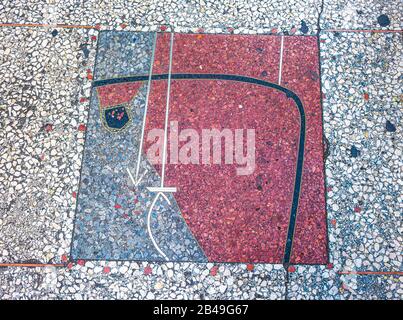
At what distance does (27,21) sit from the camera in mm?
3533

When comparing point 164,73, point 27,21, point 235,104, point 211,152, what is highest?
point 27,21

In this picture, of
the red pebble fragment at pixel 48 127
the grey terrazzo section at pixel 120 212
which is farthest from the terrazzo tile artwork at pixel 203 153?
the red pebble fragment at pixel 48 127

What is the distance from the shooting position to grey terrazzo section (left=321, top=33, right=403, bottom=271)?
287 centimetres

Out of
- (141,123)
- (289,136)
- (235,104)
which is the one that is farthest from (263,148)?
(141,123)

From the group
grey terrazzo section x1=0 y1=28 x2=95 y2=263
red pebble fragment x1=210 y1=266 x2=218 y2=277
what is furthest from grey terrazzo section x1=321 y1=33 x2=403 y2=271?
grey terrazzo section x1=0 y1=28 x2=95 y2=263

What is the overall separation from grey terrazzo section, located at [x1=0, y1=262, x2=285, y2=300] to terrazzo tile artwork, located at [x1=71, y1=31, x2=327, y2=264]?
0.09 meters

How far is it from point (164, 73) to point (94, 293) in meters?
1.92

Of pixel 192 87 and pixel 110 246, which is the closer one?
pixel 110 246

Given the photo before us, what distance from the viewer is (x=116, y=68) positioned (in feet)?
11.0

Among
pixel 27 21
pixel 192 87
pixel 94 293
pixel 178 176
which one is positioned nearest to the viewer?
pixel 94 293

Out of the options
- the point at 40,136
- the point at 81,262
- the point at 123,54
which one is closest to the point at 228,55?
the point at 123,54

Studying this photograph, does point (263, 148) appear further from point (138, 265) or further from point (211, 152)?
point (138, 265)

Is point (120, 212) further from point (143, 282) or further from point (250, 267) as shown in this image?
point (250, 267)

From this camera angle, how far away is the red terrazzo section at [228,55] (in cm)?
332
